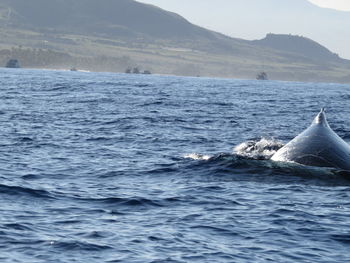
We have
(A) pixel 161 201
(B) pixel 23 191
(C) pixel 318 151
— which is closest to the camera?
(A) pixel 161 201

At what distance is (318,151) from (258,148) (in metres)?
5.34

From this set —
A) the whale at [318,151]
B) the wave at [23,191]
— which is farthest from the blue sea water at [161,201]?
the whale at [318,151]

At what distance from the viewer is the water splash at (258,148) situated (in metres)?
26.8

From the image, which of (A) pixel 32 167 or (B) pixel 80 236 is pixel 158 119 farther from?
(B) pixel 80 236

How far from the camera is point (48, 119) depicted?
137 feet

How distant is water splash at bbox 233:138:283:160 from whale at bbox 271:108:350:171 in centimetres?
130

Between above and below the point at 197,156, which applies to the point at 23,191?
below

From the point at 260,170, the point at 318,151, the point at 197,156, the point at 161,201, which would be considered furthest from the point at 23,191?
the point at 318,151

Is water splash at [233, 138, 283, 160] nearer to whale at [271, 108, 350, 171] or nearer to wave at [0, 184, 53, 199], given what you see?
whale at [271, 108, 350, 171]

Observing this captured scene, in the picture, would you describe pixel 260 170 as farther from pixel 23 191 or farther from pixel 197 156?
pixel 23 191

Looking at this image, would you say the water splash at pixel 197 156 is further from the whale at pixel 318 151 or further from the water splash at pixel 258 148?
the whale at pixel 318 151

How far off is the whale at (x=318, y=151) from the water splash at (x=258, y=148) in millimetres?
1299

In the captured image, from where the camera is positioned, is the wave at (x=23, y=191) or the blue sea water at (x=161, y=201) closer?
the blue sea water at (x=161, y=201)

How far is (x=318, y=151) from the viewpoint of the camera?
23.8 metres
